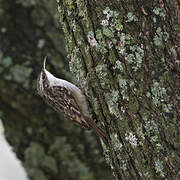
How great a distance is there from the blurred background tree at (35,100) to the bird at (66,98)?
319 mm

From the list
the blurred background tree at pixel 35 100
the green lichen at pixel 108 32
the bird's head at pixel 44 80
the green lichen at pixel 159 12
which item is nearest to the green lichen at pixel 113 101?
the green lichen at pixel 108 32


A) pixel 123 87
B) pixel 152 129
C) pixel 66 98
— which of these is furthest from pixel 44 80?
pixel 152 129

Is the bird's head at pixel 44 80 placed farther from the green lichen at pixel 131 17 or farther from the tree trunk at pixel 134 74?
the green lichen at pixel 131 17

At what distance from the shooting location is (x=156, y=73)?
1610mm

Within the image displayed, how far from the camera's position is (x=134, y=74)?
1.66 meters

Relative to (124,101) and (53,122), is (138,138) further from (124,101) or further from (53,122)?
(53,122)

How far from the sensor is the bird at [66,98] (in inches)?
85.2

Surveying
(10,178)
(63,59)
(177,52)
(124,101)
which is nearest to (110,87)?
(124,101)

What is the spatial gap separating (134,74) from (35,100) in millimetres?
1508

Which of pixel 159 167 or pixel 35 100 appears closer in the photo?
pixel 159 167

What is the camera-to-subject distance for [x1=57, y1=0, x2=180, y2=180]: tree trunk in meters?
1.60

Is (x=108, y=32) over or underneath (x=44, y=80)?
underneath

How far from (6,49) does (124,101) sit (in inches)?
61.4

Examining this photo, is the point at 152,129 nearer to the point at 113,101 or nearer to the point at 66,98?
the point at 113,101
